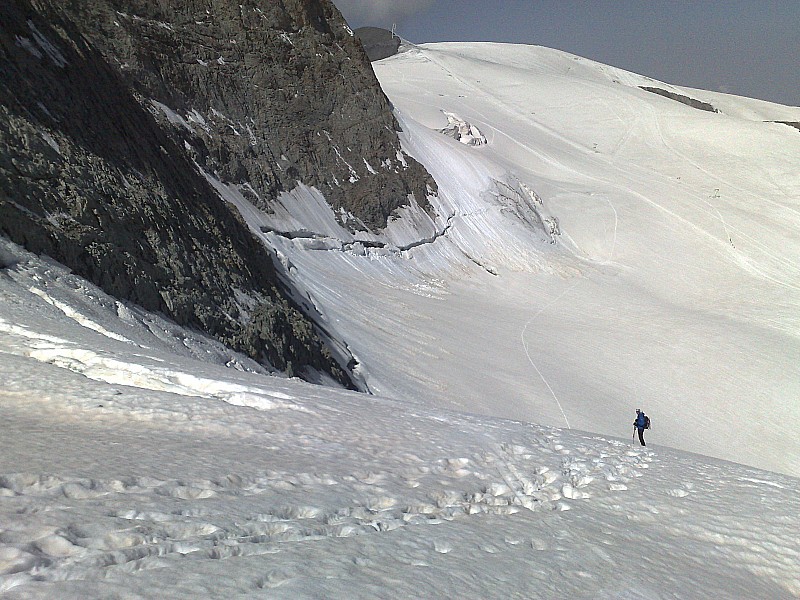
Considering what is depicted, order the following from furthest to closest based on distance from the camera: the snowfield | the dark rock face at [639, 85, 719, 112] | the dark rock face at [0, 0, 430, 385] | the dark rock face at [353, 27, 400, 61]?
the dark rock face at [353, 27, 400, 61] < the dark rock face at [639, 85, 719, 112] < the dark rock face at [0, 0, 430, 385] < the snowfield

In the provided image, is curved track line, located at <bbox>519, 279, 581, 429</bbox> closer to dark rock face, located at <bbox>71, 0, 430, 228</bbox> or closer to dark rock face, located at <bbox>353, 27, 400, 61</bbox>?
dark rock face, located at <bbox>71, 0, 430, 228</bbox>

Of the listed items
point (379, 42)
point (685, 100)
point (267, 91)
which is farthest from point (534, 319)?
point (379, 42)

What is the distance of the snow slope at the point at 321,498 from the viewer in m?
2.02

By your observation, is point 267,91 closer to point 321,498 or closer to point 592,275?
point 592,275

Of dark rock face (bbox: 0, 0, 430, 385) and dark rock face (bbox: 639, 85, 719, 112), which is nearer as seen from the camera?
dark rock face (bbox: 0, 0, 430, 385)

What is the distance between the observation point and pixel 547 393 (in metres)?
13.1

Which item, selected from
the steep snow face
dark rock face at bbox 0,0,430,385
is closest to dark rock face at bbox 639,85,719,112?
the steep snow face

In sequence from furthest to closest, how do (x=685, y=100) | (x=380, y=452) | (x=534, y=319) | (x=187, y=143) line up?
(x=685, y=100) → (x=534, y=319) → (x=187, y=143) → (x=380, y=452)

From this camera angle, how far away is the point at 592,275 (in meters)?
23.4

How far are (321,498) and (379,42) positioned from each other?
62.6 m

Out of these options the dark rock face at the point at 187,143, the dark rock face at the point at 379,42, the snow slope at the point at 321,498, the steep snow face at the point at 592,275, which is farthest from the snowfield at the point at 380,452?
the dark rock face at the point at 379,42

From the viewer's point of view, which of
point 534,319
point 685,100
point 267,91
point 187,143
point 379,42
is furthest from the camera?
point 379,42

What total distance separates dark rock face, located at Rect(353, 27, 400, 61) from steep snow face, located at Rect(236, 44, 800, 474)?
15429 millimetres

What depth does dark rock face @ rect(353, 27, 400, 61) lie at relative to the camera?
58416 millimetres
